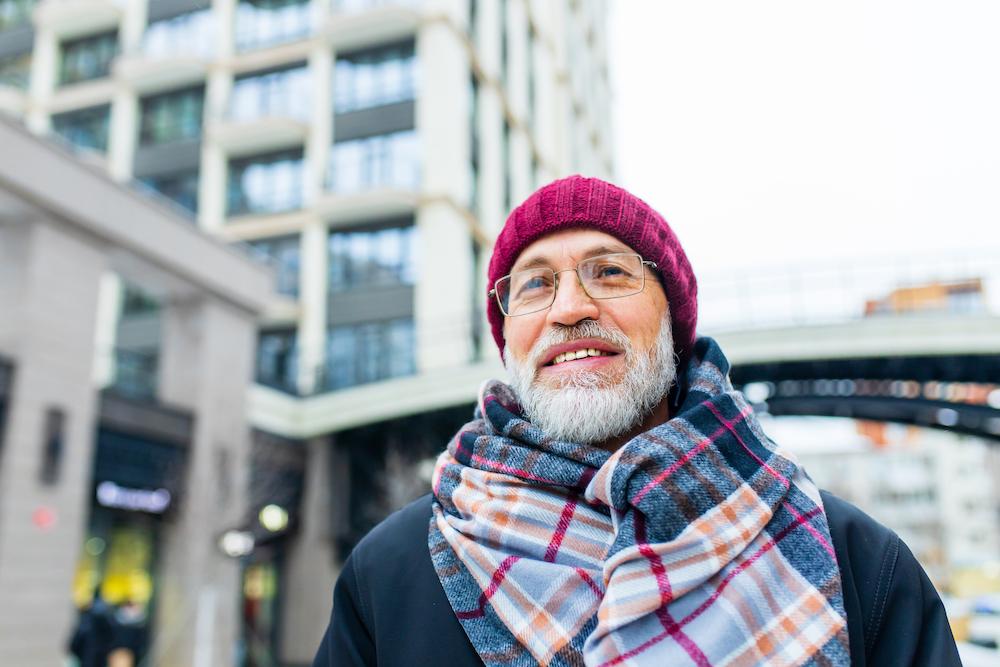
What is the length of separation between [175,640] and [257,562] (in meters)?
3.74

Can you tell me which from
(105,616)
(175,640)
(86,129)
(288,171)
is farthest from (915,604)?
(86,129)

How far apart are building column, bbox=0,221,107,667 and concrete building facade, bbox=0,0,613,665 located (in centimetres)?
434

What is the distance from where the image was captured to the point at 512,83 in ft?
96.0

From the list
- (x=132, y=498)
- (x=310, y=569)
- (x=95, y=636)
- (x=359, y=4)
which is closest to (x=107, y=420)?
(x=132, y=498)

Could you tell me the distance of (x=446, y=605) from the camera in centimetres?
168

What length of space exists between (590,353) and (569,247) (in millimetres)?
264

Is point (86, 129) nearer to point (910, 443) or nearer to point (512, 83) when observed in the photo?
point (512, 83)

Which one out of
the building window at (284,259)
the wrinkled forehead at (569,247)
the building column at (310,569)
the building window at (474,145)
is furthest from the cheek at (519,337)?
the building window at (284,259)

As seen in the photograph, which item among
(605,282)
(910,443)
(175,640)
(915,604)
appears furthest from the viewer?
(910,443)

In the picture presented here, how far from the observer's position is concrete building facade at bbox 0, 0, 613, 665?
17.5m

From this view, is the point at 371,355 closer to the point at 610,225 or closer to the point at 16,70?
the point at 16,70

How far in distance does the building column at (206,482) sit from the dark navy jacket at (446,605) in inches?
467

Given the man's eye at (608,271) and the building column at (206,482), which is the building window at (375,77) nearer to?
the building column at (206,482)

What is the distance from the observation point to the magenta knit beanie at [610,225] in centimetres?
195
